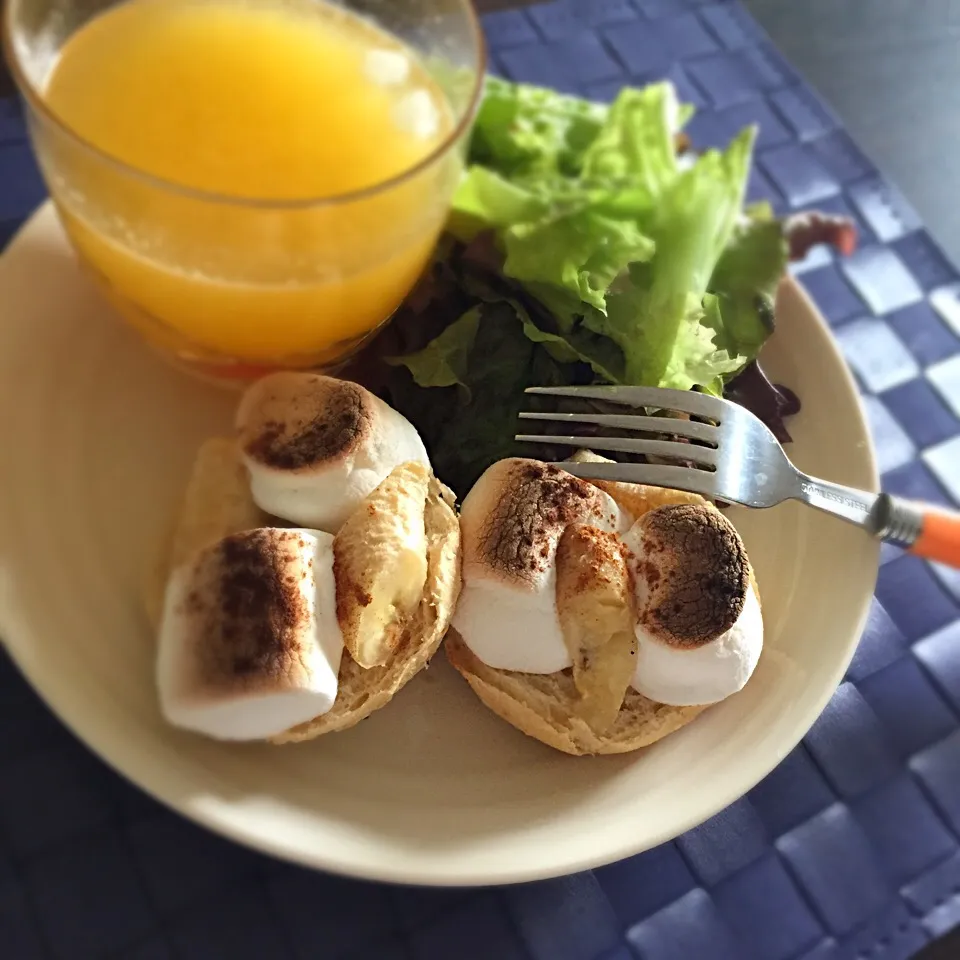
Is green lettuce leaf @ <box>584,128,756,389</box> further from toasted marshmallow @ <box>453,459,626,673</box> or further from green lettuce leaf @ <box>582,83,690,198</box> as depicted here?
toasted marshmallow @ <box>453,459,626,673</box>

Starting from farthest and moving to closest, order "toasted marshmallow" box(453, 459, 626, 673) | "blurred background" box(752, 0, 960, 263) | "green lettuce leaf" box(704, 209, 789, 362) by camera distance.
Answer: "blurred background" box(752, 0, 960, 263) → "green lettuce leaf" box(704, 209, 789, 362) → "toasted marshmallow" box(453, 459, 626, 673)

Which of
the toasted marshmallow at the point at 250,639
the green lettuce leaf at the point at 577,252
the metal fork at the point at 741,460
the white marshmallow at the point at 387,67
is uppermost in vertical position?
the white marshmallow at the point at 387,67

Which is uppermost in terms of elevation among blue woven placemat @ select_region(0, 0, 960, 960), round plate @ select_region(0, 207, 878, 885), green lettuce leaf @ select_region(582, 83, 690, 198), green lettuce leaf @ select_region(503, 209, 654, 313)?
green lettuce leaf @ select_region(582, 83, 690, 198)

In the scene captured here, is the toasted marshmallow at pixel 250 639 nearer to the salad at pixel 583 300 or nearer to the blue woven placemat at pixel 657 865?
the blue woven placemat at pixel 657 865

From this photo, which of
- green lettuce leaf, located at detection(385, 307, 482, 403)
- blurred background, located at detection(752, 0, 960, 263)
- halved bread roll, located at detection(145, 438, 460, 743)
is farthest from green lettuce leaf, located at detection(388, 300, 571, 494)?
blurred background, located at detection(752, 0, 960, 263)

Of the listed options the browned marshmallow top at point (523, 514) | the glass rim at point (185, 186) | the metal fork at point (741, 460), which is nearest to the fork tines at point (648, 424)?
the metal fork at point (741, 460)

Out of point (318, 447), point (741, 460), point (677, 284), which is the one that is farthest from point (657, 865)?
point (677, 284)
